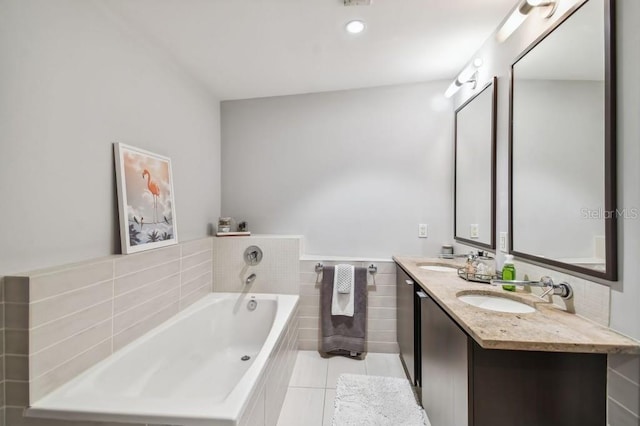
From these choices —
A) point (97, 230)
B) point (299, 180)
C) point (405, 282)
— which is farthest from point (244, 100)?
point (405, 282)

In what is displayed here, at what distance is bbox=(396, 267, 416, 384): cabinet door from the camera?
6.46ft

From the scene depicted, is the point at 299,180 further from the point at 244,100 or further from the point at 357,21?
the point at 357,21

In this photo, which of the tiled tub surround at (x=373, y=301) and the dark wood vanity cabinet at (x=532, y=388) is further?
the tiled tub surround at (x=373, y=301)

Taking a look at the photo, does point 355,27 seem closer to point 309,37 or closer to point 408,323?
point 309,37

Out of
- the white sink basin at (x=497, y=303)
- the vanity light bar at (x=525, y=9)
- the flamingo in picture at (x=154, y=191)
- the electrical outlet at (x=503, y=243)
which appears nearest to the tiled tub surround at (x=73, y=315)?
the flamingo in picture at (x=154, y=191)

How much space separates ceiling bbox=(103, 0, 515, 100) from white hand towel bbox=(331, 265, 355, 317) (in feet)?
5.62

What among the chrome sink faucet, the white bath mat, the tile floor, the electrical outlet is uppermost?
the electrical outlet

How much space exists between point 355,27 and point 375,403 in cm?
243

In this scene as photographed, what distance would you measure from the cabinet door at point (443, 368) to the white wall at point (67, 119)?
5.79 feet

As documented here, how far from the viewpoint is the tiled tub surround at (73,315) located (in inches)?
40.9

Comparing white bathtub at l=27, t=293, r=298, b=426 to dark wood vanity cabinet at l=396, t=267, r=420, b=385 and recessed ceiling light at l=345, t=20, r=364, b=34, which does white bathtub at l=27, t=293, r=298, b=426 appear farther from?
recessed ceiling light at l=345, t=20, r=364, b=34

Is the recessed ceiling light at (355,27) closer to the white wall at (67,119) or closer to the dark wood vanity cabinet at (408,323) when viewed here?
the white wall at (67,119)

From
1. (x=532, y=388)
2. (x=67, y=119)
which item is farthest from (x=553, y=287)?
(x=67, y=119)

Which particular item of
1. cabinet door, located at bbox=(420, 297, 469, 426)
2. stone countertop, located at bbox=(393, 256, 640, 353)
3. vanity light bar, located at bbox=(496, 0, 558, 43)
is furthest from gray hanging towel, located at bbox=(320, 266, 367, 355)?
vanity light bar, located at bbox=(496, 0, 558, 43)
